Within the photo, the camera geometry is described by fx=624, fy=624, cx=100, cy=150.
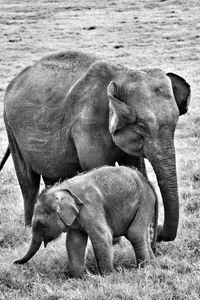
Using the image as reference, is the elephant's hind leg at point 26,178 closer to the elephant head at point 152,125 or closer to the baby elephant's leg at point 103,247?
the elephant head at point 152,125

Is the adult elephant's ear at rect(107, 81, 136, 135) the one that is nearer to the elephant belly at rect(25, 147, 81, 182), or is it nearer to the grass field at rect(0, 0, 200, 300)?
the elephant belly at rect(25, 147, 81, 182)

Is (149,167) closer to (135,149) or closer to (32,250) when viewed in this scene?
(135,149)

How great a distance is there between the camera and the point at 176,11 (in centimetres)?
3678

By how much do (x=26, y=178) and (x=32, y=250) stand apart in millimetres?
2289

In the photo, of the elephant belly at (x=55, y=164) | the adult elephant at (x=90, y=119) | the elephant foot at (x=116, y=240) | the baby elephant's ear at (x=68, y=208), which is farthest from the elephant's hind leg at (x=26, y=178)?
the baby elephant's ear at (x=68, y=208)

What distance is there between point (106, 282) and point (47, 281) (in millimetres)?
681

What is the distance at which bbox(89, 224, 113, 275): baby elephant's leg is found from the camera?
5.43 m

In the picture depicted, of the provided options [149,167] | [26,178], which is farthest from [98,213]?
[149,167]

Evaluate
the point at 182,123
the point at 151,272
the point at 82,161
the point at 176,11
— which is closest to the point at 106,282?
the point at 151,272

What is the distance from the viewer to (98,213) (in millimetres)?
5520

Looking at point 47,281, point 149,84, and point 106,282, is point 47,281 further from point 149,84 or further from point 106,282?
point 149,84

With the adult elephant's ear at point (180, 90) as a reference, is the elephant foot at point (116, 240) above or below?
below

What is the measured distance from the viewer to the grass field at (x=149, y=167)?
532 centimetres

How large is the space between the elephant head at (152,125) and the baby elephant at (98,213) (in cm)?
24
